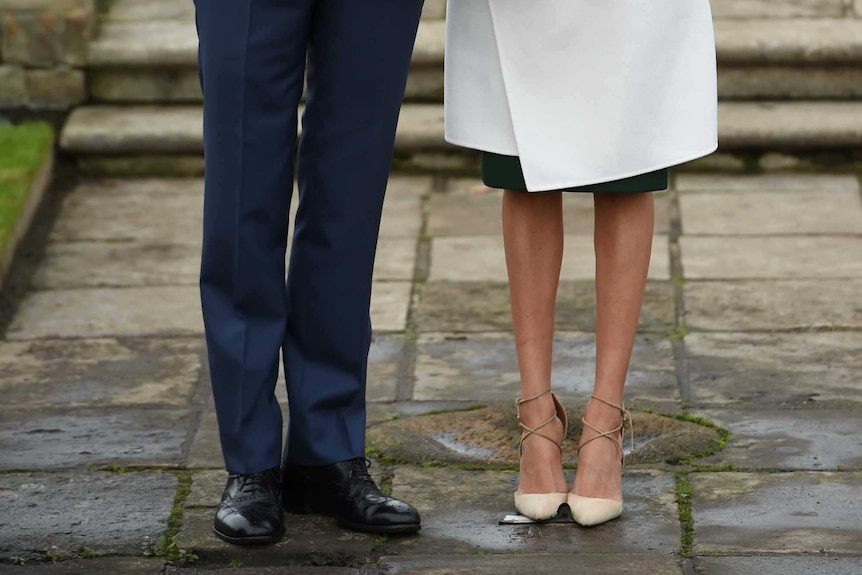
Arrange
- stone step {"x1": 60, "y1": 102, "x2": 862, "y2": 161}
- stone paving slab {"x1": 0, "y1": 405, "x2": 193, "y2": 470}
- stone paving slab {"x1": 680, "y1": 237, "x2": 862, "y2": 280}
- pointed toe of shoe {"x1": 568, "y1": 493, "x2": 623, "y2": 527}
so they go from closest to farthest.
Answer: pointed toe of shoe {"x1": 568, "y1": 493, "x2": 623, "y2": 527}
stone paving slab {"x1": 0, "y1": 405, "x2": 193, "y2": 470}
stone paving slab {"x1": 680, "y1": 237, "x2": 862, "y2": 280}
stone step {"x1": 60, "y1": 102, "x2": 862, "y2": 161}

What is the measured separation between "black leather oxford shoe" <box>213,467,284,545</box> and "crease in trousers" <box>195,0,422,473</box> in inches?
1.1

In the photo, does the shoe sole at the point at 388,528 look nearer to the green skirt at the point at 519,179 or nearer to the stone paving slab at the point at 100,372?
the green skirt at the point at 519,179

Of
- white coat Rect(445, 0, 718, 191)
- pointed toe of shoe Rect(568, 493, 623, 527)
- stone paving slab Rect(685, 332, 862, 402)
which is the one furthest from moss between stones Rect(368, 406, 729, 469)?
white coat Rect(445, 0, 718, 191)

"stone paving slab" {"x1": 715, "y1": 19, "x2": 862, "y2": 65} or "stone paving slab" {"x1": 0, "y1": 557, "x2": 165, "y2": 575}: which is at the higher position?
"stone paving slab" {"x1": 715, "y1": 19, "x2": 862, "y2": 65}

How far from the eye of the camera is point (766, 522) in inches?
103

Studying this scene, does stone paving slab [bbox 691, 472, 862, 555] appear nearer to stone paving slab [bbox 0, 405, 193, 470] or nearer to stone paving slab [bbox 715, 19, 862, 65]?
stone paving slab [bbox 0, 405, 193, 470]

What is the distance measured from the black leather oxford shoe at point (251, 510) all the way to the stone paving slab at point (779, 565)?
0.72 meters

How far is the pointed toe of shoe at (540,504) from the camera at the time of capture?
2.63m

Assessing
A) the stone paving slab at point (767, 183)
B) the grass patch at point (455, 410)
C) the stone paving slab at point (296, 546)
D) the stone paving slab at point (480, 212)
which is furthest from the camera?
the stone paving slab at point (767, 183)

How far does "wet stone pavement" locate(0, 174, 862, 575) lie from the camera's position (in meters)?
2.54

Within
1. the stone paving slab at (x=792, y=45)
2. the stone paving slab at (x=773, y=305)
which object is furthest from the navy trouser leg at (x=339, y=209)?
the stone paving slab at (x=792, y=45)

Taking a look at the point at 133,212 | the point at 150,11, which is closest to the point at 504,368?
the point at 133,212

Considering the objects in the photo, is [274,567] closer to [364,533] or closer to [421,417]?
[364,533]

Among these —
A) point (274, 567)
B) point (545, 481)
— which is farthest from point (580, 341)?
point (274, 567)
